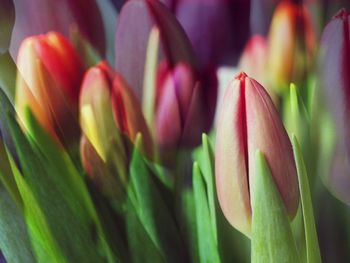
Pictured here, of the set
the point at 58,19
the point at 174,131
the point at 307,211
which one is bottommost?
the point at 307,211

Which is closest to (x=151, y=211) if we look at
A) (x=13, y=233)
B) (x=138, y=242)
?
(x=138, y=242)

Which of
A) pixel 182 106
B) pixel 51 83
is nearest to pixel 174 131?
pixel 182 106

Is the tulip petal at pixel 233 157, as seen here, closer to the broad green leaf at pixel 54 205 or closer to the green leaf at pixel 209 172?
the green leaf at pixel 209 172

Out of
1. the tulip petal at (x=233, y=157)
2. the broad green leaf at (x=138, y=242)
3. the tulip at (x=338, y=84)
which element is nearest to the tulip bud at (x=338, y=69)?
the tulip at (x=338, y=84)

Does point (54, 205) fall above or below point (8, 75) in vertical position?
below

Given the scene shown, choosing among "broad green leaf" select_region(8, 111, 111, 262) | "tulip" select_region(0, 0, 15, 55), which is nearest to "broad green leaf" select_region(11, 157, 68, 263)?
"broad green leaf" select_region(8, 111, 111, 262)

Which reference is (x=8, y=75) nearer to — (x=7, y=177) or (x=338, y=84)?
(x=7, y=177)

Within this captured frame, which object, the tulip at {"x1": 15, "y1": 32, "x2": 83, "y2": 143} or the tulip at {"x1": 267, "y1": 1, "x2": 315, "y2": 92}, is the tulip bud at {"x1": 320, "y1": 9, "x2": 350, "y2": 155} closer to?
the tulip at {"x1": 267, "y1": 1, "x2": 315, "y2": 92}
